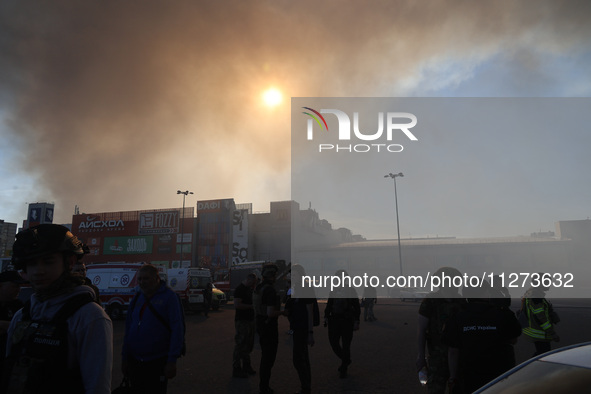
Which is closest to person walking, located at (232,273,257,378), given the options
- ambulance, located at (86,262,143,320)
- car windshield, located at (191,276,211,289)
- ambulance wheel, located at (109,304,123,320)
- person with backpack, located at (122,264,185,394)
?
person with backpack, located at (122,264,185,394)

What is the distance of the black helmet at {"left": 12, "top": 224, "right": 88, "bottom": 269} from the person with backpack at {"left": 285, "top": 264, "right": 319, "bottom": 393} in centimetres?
436

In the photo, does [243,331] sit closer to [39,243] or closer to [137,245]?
[39,243]

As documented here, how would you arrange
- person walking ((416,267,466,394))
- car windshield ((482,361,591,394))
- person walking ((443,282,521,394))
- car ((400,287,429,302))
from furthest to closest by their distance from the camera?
car ((400,287,429,302)) → person walking ((416,267,466,394)) → person walking ((443,282,521,394)) → car windshield ((482,361,591,394))

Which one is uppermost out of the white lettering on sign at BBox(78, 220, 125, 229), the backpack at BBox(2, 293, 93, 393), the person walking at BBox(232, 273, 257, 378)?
the white lettering on sign at BBox(78, 220, 125, 229)

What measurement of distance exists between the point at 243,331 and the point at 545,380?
587 cm

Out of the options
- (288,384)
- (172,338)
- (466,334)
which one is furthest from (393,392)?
(172,338)

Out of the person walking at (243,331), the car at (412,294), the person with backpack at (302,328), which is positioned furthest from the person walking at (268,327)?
the car at (412,294)

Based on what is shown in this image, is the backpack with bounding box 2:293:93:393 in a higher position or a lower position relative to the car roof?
higher

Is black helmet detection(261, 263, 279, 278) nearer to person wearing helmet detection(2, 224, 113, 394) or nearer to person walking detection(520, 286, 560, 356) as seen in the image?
person walking detection(520, 286, 560, 356)

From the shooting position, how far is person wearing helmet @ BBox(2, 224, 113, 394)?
1800 mm

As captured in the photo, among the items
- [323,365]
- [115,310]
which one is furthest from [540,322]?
[115,310]

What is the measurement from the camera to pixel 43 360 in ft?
5.91

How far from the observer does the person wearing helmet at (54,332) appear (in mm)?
1800

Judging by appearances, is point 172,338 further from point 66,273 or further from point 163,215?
point 163,215
